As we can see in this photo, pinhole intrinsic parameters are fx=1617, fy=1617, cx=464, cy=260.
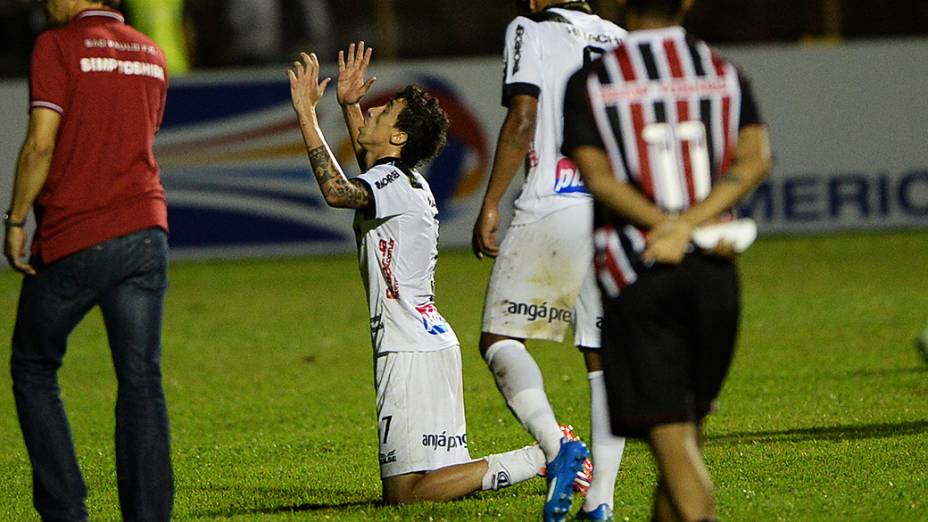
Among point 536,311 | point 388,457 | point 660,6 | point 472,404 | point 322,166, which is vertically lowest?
point 472,404

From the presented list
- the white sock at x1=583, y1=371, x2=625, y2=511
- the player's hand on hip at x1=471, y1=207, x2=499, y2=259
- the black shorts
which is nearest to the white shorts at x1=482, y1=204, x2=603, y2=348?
the player's hand on hip at x1=471, y1=207, x2=499, y2=259

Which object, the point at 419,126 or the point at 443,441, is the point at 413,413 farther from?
the point at 419,126

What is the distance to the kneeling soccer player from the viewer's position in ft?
20.8

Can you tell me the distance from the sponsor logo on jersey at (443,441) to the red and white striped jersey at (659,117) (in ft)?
6.71

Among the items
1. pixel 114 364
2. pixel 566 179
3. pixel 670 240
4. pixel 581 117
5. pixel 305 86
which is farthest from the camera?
pixel 305 86

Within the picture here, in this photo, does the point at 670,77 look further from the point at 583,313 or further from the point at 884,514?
the point at 884,514

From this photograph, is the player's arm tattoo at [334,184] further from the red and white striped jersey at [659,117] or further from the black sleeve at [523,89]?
the red and white striped jersey at [659,117]

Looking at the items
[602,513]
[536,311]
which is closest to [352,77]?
[536,311]

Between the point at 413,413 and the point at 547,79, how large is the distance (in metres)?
1.43

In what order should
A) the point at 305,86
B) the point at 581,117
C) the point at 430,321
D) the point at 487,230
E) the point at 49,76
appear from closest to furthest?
the point at 581,117 < the point at 49,76 < the point at 487,230 < the point at 305,86 < the point at 430,321

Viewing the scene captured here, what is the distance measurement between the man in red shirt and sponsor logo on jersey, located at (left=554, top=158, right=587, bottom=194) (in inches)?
57.2

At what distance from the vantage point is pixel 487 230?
18.9 ft

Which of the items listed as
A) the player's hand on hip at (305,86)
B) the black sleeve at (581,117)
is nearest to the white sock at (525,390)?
the player's hand on hip at (305,86)

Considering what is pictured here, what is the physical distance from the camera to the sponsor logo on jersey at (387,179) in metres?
6.21
